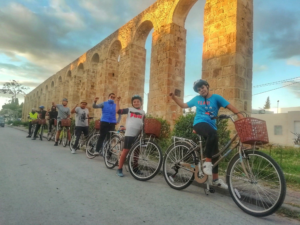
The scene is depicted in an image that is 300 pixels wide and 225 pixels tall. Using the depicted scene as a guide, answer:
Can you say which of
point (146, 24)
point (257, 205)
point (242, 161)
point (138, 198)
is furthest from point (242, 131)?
point (146, 24)

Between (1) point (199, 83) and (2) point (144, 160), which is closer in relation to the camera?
(1) point (199, 83)

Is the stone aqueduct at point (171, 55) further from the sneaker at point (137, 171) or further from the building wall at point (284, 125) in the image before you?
the building wall at point (284, 125)

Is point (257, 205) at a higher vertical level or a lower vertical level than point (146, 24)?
lower

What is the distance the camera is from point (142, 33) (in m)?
12.5

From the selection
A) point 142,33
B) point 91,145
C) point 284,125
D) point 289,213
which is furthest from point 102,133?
point 284,125

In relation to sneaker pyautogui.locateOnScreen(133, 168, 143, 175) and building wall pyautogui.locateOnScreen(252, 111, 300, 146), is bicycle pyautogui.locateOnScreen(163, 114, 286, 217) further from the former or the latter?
building wall pyautogui.locateOnScreen(252, 111, 300, 146)

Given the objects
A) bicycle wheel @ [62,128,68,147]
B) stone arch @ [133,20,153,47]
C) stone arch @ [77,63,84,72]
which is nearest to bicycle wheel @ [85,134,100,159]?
bicycle wheel @ [62,128,68,147]

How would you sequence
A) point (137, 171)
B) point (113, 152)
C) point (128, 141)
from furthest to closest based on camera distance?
point (113, 152), point (128, 141), point (137, 171)

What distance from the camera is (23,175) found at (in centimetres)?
402

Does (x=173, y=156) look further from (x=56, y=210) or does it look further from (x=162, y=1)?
(x=162, y=1)

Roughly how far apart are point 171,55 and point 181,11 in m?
1.94

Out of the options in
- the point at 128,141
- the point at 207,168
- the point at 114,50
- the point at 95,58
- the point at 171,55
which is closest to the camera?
the point at 207,168

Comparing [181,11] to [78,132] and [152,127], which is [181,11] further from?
[152,127]

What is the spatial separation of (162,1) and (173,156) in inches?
340
